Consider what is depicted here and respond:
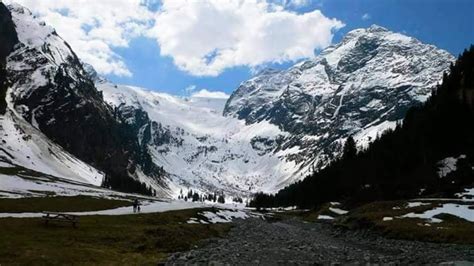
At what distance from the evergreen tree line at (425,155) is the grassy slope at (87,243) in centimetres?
6833

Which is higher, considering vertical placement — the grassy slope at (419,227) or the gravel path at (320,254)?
the grassy slope at (419,227)

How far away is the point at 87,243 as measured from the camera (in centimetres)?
4428

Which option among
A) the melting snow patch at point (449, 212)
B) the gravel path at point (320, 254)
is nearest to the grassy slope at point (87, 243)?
the gravel path at point (320, 254)

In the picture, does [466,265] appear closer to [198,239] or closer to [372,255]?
[372,255]

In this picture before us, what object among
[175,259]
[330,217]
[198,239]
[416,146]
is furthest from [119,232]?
[416,146]

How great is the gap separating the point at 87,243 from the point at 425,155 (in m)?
111

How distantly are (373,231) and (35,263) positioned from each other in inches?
2070

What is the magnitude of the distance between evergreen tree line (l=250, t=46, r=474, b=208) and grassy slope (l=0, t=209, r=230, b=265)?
68326 millimetres

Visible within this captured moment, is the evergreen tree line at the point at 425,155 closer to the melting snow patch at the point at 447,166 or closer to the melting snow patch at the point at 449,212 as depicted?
the melting snow patch at the point at 447,166

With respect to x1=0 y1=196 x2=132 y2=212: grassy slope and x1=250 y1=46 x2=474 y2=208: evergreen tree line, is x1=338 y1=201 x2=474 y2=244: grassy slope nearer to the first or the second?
x1=250 y1=46 x2=474 y2=208: evergreen tree line

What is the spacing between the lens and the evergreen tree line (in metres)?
116

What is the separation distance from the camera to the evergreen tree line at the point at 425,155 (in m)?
116

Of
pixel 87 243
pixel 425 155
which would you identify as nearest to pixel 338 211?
pixel 425 155

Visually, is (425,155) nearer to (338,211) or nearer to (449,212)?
(338,211)
